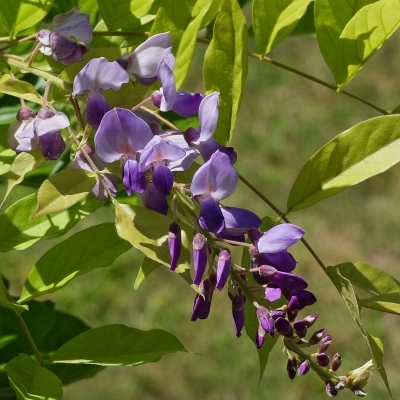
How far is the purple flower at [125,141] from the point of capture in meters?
0.65

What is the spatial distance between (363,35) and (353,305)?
1.17 feet

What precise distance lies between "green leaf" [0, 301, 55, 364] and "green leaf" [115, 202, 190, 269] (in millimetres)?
515

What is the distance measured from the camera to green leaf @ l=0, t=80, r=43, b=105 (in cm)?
72

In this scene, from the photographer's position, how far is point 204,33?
116 centimetres

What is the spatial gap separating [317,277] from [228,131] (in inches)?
116

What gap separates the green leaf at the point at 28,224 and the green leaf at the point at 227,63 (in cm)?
24

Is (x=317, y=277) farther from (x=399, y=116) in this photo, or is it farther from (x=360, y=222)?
(x=399, y=116)

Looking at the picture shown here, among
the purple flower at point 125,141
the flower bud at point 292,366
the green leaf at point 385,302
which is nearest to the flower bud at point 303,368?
the flower bud at point 292,366

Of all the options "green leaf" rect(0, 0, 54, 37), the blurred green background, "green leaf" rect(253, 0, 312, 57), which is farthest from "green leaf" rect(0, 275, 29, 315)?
the blurred green background

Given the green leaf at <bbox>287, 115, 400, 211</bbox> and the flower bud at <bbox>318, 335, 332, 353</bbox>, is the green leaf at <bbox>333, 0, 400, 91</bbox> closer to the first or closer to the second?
the green leaf at <bbox>287, 115, 400, 211</bbox>

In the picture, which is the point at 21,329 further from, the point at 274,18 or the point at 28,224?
the point at 274,18

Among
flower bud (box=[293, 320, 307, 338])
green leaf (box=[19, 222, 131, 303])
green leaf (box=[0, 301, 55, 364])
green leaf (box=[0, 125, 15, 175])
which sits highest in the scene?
green leaf (box=[0, 125, 15, 175])

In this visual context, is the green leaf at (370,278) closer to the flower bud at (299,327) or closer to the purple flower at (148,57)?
the flower bud at (299,327)

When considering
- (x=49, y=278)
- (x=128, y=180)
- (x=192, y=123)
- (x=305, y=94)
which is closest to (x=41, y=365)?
(x=49, y=278)
